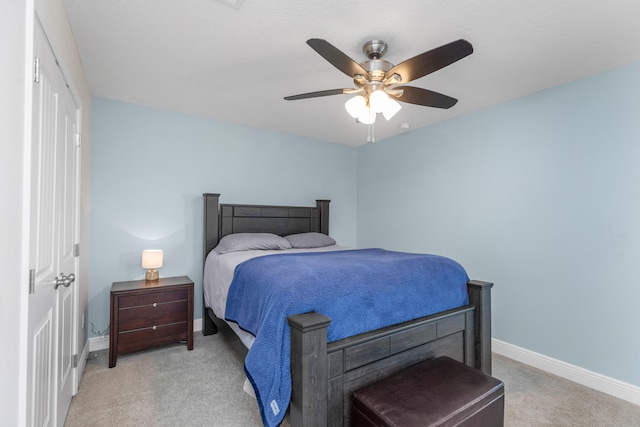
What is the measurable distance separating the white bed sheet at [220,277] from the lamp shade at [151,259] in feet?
1.65

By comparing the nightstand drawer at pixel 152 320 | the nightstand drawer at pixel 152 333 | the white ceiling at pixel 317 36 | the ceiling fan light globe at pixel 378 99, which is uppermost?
the white ceiling at pixel 317 36

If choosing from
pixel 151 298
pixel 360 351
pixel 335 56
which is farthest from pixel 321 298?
pixel 151 298

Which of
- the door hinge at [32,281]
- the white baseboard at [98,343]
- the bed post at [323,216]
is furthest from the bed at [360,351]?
the bed post at [323,216]

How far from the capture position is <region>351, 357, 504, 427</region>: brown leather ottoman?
142cm

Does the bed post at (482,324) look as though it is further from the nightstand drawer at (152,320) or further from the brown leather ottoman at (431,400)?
the nightstand drawer at (152,320)

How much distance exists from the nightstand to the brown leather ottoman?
6.82ft

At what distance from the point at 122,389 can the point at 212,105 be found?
2696 millimetres

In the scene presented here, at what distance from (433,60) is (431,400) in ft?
5.88

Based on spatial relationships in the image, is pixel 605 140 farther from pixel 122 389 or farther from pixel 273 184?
pixel 122 389

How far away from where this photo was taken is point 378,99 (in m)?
1.98

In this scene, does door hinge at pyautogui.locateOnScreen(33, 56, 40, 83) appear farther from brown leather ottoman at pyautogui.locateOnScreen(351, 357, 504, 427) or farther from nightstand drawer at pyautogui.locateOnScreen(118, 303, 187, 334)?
nightstand drawer at pyautogui.locateOnScreen(118, 303, 187, 334)

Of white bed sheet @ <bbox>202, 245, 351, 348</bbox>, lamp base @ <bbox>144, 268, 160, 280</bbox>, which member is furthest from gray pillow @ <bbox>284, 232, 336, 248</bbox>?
lamp base @ <bbox>144, 268, 160, 280</bbox>

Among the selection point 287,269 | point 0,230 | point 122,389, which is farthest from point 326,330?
point 122,389

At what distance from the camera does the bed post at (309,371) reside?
1.49 m
